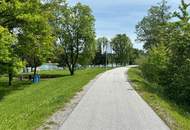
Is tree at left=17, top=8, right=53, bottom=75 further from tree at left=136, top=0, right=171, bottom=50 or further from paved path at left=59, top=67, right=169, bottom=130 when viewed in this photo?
tree at left=136, top=0, right=171, bottom=50

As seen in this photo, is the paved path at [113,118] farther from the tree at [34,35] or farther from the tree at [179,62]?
the tree at [34,35]

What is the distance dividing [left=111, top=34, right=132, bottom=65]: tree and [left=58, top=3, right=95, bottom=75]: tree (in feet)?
289

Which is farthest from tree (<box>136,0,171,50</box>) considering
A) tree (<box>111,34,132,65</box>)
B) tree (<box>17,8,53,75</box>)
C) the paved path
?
tree (<box>111,34,132,65</box>)

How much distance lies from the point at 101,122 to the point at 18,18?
2257 cm

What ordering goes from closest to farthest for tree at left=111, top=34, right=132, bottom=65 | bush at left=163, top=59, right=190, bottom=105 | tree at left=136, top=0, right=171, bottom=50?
bush at left=163, top=59, right=190, bottom=105, tree at left=136, top=0, right=171, bottom=50, tree at left=111, top=34, right=132, bottom=65

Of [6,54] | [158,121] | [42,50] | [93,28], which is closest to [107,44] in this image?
[93,28]

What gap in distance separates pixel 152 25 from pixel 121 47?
90.6m

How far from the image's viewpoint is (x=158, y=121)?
42.9 feet

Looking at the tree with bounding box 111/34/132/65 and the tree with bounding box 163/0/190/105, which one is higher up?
the tree with bounding box 111/34/132/65

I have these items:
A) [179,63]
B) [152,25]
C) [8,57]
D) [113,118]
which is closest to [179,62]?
[179,63]

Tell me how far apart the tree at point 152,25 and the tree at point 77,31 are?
419 inches

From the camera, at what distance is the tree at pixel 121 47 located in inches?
6540

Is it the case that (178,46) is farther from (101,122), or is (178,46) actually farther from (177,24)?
(101,122)

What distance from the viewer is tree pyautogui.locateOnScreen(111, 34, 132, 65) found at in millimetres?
166125
